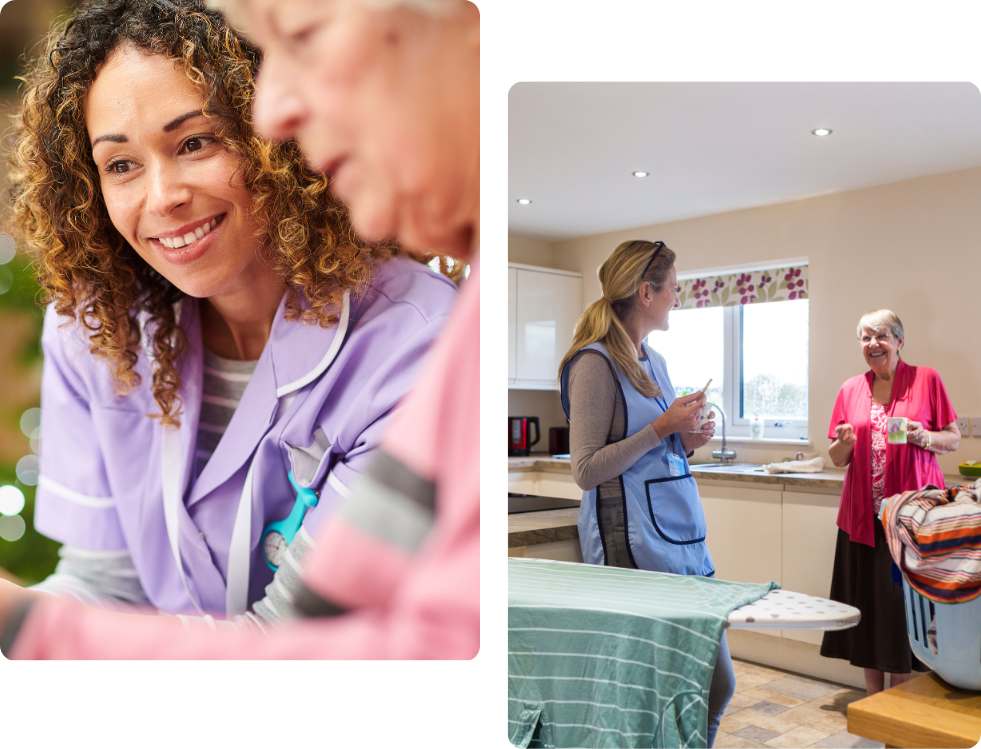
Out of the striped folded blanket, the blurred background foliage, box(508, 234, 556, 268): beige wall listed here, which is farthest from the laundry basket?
the blurred background foliage

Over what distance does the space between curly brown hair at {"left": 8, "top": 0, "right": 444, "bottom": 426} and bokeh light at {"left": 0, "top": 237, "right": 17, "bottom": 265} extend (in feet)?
0.06

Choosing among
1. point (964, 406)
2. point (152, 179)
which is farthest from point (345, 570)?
point (964, 406)

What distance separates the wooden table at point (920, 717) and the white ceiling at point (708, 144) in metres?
0.80

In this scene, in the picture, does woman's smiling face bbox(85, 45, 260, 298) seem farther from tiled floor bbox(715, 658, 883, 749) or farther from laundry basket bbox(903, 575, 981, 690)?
laundry basket bbox(903, 575, 981, 690)

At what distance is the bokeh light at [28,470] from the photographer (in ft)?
4.03

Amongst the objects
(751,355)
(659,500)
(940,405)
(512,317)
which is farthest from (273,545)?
(940,405)

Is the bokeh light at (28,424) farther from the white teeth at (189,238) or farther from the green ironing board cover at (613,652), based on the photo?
the green ironing board cover at (613,652)

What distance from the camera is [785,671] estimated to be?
125cm

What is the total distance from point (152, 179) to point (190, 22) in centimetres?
24

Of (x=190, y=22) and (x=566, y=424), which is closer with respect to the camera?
(x=190, y=22)

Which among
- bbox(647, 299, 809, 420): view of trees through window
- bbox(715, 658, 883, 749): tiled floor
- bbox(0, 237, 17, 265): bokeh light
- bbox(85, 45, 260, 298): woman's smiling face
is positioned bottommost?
bbox(715, 658, 883, 749): tiled floor

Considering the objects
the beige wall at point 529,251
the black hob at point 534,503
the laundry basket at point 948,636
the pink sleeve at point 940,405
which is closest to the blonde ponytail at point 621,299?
the beige wall at point 529,251

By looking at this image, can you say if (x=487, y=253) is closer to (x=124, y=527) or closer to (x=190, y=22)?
(x=190, y=22)

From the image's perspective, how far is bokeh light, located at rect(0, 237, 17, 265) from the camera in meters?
1.24
